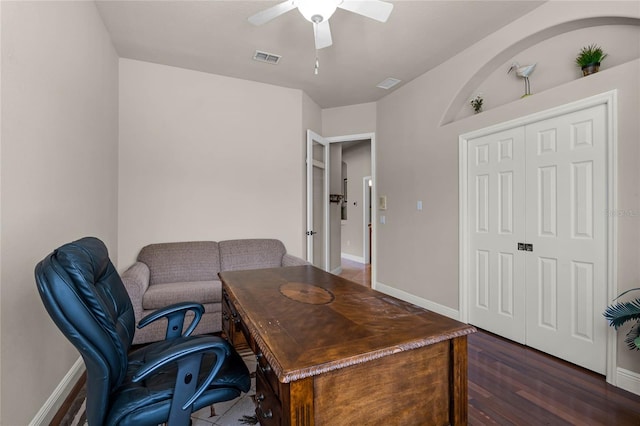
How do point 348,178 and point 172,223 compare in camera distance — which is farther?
point 348,178

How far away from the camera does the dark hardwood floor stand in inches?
67.1

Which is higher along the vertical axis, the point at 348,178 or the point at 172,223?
the point at 348,178

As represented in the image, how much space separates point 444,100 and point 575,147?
1.44m

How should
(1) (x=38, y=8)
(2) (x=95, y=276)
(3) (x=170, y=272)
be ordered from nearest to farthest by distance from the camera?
(2) (x=95, y=276), (1) (x=38, y=8), (3) (x=170, y=272)

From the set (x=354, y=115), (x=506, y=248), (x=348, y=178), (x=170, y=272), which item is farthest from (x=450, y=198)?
(x=348, y=178)

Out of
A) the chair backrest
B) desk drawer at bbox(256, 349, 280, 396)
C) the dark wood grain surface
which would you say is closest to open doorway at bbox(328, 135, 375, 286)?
the dark wood grain surface

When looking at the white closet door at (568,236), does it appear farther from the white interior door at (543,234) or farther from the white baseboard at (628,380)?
the white baseboard at (628,380)

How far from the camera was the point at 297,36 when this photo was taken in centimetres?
282

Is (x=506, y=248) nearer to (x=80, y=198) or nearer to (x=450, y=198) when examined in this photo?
(x=450, y=198)

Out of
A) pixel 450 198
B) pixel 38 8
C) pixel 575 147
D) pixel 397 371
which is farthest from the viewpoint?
pixel 450 198

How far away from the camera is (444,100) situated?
3.37m

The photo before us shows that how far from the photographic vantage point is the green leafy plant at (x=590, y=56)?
2.15 m

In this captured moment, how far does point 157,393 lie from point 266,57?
3.15 metres

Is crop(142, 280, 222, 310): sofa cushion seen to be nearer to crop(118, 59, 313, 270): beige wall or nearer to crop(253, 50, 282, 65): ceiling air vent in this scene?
crop(118, 59, 313, 270): beige wall
